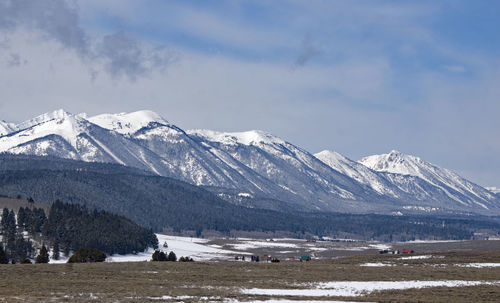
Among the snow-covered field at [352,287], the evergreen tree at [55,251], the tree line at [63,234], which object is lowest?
the snow-covered field at [352,287]

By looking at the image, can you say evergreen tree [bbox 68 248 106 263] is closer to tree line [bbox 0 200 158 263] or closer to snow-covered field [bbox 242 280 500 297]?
tree line [bbox 0 200 158 263]

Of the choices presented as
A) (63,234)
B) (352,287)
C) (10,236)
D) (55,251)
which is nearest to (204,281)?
(352,287)

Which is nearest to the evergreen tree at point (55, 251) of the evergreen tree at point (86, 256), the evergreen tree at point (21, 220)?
the evergreen tree at point (21, 220)

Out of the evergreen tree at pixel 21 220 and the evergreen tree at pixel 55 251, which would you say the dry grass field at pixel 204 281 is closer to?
the evergreen tree at pixel 55 251

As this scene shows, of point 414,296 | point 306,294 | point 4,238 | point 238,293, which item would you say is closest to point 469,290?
point 414,296

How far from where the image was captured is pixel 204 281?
71.7 m

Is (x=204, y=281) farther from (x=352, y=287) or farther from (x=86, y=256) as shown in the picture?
(x=86, y=256)

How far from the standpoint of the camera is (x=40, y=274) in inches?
2832

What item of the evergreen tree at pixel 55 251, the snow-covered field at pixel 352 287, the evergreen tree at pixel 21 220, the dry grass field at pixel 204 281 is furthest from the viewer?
the evergreen tree at pixel 21 220

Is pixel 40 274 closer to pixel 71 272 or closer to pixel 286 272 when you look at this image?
pixel 71 272

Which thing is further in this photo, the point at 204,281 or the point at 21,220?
the point at 21,220

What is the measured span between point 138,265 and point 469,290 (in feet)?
136

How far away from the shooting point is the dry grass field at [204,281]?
56812 millimetres

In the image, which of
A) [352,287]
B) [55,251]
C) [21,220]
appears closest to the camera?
[352,287]
